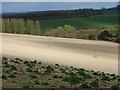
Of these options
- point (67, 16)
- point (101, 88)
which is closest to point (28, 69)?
point (101, 88)

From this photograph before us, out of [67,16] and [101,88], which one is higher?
[67,16]

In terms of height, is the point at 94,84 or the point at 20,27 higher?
the point at 20,27

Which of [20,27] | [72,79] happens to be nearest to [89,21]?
[20,27]

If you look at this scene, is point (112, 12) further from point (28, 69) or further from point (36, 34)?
point (28, 69)

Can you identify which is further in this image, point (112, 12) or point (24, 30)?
point (112, 12)

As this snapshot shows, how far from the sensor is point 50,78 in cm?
1335

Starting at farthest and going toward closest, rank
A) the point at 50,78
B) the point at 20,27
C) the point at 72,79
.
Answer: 1. the point at 20,27
2. the point at 50,78
3. the point at 72,79

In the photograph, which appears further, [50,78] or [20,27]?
[20,27]

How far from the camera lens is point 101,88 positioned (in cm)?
1177

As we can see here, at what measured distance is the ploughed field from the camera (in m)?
11.9

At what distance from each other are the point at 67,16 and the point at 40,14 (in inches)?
151

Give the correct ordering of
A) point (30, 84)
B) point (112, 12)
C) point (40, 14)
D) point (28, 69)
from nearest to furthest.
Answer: point (30, 84) < point (28, 69) < point (112, 12) < point (40, 14)

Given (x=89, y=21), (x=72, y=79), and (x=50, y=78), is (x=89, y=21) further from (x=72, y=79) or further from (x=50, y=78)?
(x=72, y=79)

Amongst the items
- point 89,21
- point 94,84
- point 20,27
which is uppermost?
point 89,21
